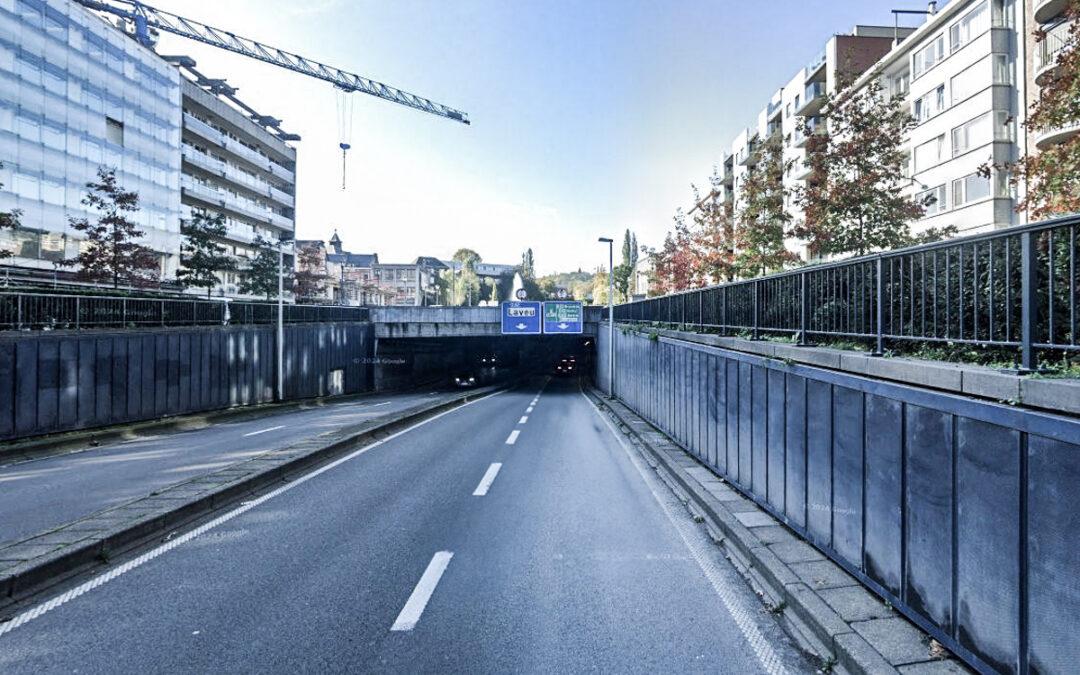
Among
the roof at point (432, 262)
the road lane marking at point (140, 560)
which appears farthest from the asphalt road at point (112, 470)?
the roof at point (432, 262)

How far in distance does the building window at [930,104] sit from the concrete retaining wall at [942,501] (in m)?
32.0

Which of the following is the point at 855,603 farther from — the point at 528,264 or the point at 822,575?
the point at 528,264

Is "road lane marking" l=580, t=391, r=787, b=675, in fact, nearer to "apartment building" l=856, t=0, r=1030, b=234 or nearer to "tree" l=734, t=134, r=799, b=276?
"tree" l=734, t=134, r=799, b=276

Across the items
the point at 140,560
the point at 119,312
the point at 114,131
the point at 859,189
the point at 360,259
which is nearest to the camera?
the point at 140,560

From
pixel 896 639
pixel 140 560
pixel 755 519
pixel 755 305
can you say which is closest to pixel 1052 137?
pixel 755 305

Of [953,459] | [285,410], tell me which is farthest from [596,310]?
[953,459]

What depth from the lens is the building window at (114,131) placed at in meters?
43.1

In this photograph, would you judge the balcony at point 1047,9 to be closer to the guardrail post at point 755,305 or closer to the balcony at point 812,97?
the balcony at point 812,97

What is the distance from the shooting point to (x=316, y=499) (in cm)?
873

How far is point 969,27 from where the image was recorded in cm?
2778

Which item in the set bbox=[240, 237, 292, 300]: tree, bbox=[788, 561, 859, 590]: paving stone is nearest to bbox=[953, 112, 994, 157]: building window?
bbox=[788, 561, 859, 590]: paving stone

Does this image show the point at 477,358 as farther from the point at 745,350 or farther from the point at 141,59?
the point at 745,350

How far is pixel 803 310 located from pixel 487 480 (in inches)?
250

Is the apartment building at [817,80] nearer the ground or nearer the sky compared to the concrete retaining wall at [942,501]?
nearer the sky
